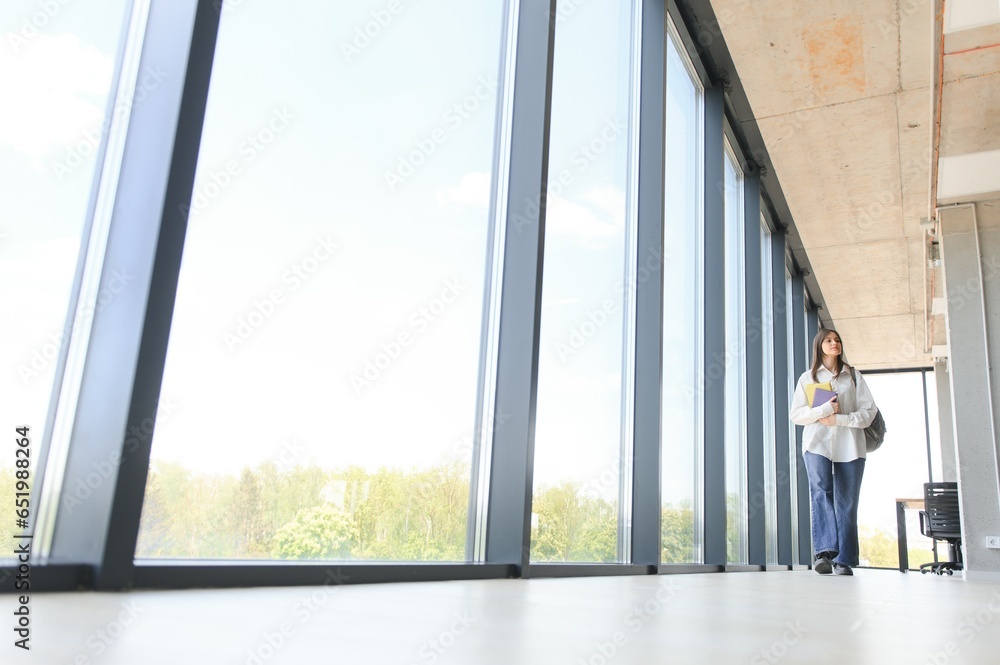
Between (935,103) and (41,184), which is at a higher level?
(935,103)

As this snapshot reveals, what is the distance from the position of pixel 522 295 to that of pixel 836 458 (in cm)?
252

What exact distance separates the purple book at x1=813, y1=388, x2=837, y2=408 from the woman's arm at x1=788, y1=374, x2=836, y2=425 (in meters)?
0.03

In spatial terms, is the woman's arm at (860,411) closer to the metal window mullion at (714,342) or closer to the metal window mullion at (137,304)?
the metal window mullion at (714,342)

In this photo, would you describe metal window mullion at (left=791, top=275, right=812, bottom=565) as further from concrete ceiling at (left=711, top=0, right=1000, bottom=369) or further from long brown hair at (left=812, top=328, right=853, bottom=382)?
long brown hair at (left=812, top=328, right=853, bottom=382)

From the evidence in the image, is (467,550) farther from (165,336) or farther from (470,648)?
(470,648)

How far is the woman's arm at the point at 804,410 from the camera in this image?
14.3 ft

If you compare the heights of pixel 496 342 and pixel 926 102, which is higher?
pixel 926 102

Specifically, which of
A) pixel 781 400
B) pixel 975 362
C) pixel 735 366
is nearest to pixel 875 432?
pixel 975 362

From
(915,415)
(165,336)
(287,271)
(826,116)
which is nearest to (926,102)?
(826,116)

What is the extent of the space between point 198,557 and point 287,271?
663 millimetres

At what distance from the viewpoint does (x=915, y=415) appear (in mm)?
11961

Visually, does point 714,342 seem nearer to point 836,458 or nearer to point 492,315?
point 836,458

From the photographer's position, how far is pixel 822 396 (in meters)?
4.43

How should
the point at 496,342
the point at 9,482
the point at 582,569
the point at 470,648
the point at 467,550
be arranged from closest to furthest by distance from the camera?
the point at 470,648 < the point at 9,482 < the point at 467,550 < the point at 496,342 < the point at 582,569
